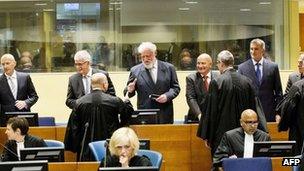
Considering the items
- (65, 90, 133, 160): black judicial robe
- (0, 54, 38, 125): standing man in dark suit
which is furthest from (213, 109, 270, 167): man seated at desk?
(0, 54, 38, 125): standing man in dark suit

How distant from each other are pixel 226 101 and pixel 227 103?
0.02 metres

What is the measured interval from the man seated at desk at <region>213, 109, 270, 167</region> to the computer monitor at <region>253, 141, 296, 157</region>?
1.97ft

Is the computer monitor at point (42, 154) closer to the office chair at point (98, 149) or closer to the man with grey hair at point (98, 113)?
the office chair at point (98, 149)

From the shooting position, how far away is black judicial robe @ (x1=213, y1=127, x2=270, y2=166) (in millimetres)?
6340

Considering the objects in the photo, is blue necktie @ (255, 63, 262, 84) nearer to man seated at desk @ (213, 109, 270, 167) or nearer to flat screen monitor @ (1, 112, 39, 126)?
man seated at desk @ (213, 109, 270, 167)

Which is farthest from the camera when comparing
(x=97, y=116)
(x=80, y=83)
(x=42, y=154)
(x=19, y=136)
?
(x=80, y=83)

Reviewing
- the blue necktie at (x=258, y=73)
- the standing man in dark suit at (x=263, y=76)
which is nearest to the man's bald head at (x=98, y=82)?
the standing man in dark suit at (x=263, y=76)

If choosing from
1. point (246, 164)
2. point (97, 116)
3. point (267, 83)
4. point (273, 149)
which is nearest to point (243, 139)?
point (273, 149)

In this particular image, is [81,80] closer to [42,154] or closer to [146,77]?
[146,77]

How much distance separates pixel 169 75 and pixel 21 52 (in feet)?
13.3

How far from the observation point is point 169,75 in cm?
809

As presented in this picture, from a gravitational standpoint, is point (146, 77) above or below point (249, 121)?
above

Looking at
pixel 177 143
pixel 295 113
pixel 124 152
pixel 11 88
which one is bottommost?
pixel 177 143

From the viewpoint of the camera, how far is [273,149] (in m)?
5.70
